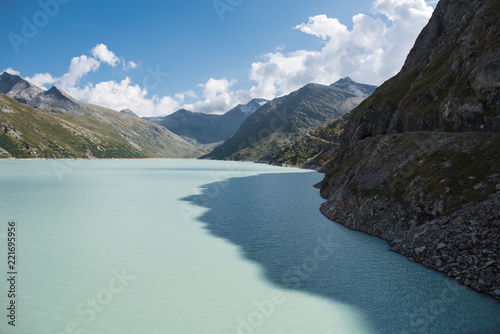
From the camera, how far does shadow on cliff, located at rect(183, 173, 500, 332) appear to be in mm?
18328

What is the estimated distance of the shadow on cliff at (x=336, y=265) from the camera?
60.1 ft

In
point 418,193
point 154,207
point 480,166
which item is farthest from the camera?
point 154,207

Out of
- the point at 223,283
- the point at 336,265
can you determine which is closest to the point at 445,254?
the point at 336,265

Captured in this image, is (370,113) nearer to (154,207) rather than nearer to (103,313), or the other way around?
(154,207)

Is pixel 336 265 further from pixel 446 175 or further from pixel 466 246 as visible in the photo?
pixel 446 175

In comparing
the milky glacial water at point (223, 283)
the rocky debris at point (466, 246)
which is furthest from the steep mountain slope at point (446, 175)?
the milky glacial water at point (223, 283)

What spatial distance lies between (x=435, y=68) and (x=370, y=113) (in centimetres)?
2192

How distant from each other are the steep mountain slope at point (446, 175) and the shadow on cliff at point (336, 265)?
6.54 ft

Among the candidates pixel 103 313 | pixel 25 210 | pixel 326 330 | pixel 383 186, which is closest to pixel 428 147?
pixel 383 186

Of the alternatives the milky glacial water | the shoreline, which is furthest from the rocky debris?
the milky glacial water

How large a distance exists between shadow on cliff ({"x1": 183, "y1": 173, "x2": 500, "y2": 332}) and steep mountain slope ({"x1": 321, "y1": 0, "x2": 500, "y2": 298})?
1.99 metres

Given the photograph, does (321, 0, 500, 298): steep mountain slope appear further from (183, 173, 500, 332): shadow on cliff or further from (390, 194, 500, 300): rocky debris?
(183, 173, 500, 332): shadow on cliff

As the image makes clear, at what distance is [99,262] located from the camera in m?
24.9

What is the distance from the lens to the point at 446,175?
1162 inches
